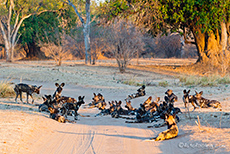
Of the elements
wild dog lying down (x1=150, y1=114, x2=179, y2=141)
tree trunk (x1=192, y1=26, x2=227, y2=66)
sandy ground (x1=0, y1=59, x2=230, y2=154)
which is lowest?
sandy ground (x1=0, y1=59, x2=230, y2=154)

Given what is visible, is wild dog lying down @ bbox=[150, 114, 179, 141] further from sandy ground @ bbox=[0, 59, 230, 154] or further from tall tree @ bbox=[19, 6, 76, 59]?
tall tree @ bbox=[19, 6, 76, 59]

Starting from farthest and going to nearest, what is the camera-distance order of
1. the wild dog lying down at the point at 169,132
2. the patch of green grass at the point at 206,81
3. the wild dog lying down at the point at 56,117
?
the patch of green grass at the point at 206,81 < the wild dog lying down at the point at 56,117 < the wild dog lying down at the point at 169,132

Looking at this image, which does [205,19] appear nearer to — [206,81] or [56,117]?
[206,81]

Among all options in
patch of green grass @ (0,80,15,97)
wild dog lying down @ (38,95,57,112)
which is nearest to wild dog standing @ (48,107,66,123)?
wild dog lying down @ (38,95,57,112)

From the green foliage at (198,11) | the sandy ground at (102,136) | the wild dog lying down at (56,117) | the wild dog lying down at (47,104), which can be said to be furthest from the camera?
the green foliage at (198,11)

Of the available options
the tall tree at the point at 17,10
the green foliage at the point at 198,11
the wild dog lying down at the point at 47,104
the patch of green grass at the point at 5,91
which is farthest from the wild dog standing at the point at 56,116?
the tall tree at the point at 17,10

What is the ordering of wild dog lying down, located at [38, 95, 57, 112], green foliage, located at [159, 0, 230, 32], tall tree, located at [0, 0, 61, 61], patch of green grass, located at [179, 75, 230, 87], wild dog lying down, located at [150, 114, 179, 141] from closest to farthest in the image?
wild dog lying down, located at [150, 114, 179, 141] → wild dog lying down, located at [38, 95, 57, 112] → patch of green grass, located at [179, 75, 230, 87] → green foliage, located at [159, 0, 230, 32] → tall tree, located at [0, 0, 61, 61]

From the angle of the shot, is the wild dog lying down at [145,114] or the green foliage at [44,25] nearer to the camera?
the wild dog lying down at [145,114]

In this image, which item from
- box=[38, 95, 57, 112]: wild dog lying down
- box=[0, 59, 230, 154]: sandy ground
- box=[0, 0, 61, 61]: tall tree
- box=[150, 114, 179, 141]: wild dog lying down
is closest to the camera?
box=[0, 59, 230, 154]: sandy ground

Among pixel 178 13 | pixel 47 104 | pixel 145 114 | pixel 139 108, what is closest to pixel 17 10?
pixel 178 13

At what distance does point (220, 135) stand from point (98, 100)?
559 centimetres

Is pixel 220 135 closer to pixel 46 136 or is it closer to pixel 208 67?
pixel 46 136

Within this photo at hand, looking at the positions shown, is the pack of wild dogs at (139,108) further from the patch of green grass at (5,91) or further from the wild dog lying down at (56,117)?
the patch of green grass at (5,91)

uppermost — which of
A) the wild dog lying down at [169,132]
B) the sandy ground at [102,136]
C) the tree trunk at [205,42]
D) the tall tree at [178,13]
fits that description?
the tall tree at [178,13]
